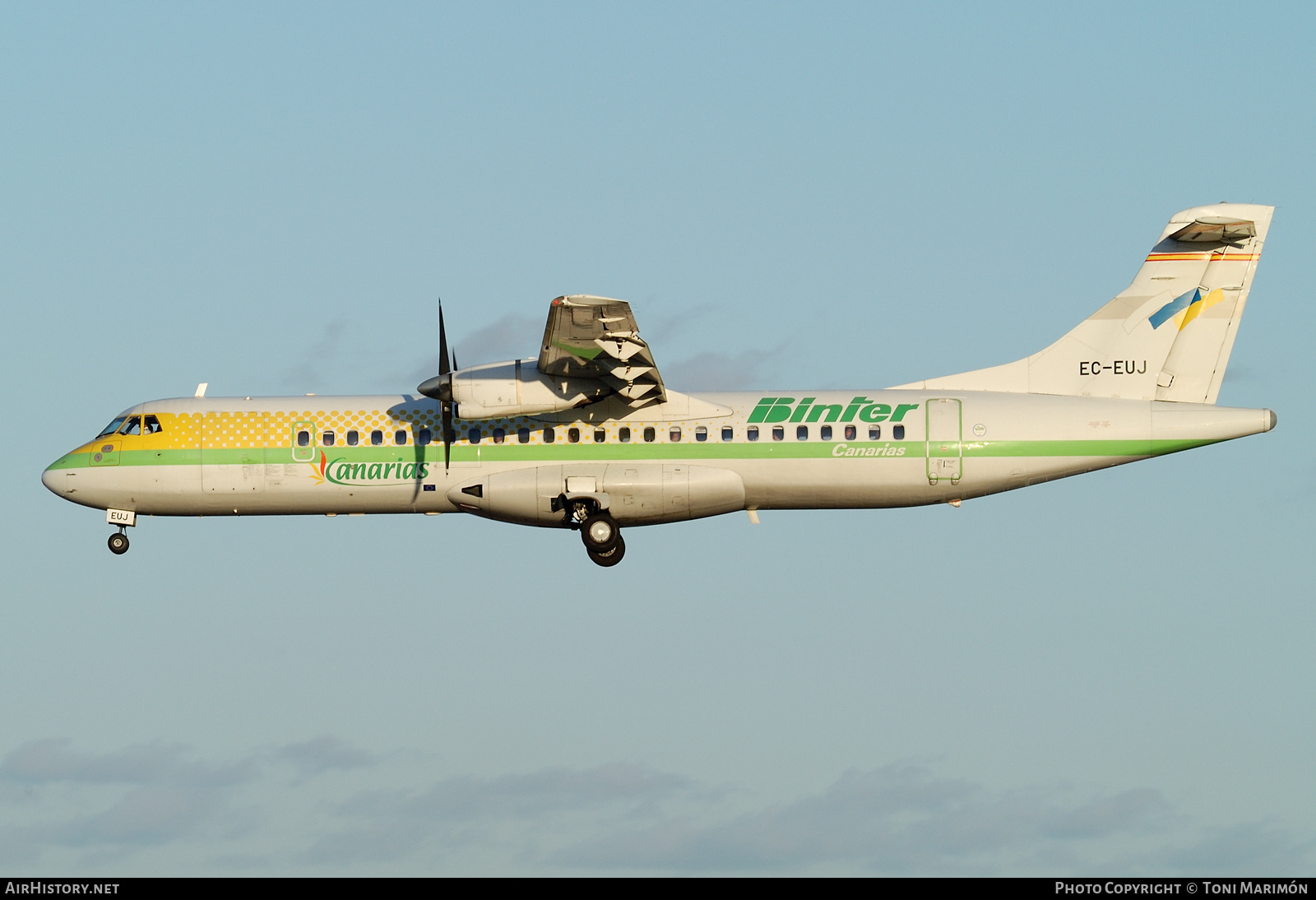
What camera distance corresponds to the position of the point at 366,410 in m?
28.4

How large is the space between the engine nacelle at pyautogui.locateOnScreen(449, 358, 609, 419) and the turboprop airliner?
0.03 metres

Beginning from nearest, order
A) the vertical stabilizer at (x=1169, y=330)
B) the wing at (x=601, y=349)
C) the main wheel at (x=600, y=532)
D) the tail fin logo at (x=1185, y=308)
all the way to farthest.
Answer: the wing at (x=601, y=349) < the main wheel at (x=600, y=532) < the vertical stabilizer at (x=1169, y=330) < the tail fin logo at (x=1185, y=308)

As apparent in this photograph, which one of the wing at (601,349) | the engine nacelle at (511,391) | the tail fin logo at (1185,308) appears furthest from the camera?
the tail fin logo at (1185,308)

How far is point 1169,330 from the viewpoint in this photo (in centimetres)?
2853

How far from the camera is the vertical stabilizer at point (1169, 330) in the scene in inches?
1114

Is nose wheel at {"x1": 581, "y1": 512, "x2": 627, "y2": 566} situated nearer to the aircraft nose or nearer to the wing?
the wing

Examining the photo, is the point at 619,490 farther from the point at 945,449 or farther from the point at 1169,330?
the point at 1169,330

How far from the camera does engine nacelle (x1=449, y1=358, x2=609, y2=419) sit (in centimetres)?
2659

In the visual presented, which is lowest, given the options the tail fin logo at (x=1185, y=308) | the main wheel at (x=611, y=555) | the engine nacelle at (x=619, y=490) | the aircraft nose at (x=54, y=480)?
the main wheel at (x=611, y=555)

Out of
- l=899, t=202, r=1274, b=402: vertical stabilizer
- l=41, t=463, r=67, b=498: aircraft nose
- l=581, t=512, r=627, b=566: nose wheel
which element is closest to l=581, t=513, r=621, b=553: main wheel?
l=581, t=512, r=627, b=566: nose wheel

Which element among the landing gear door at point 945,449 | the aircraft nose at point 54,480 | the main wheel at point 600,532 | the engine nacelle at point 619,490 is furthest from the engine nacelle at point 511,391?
the aircraft nose at point 54,480

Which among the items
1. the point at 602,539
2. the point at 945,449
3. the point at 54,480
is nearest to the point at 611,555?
the point at 602,539

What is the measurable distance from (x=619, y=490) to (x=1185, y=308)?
10510mm

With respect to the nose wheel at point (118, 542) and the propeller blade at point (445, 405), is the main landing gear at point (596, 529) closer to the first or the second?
the propeller blade at point (445, 405)
